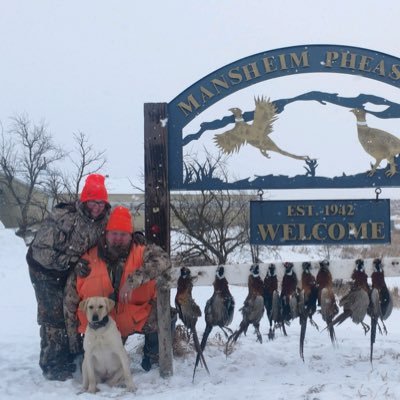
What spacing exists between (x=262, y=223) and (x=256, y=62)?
1.67 metres

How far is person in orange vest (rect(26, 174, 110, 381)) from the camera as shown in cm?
580

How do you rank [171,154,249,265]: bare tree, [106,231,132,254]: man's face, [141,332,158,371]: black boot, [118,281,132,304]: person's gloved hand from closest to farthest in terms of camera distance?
[118,281,132,304]: person's gloved hand < [106,231,132,254]: man's face < [141,332,158,371]: black boot < [171,154,249,265]: bare tree

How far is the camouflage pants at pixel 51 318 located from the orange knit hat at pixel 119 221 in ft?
2.64

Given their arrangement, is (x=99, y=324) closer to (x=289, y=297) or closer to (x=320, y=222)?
(x=289, y=297)

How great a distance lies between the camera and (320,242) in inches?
245

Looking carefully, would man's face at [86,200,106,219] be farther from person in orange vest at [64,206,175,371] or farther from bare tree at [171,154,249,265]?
bare tree at [171,154,249,265]

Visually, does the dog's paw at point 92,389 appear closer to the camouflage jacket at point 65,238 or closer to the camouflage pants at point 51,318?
the camouflage pants at point 51,318

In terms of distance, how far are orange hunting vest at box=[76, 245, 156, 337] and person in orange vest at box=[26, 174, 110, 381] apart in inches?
7.6

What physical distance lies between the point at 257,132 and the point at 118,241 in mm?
1875

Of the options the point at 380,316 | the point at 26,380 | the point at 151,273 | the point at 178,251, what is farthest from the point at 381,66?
the point at 178,251

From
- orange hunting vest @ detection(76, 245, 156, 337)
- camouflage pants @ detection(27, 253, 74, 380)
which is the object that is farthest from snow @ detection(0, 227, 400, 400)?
orange hunting vest @ detection(76, 245, 156, 337)

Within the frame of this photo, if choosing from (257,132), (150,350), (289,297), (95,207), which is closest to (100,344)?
(150,350)

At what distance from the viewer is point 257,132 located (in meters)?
Result: 6.34

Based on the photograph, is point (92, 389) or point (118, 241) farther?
point (118, 241)
